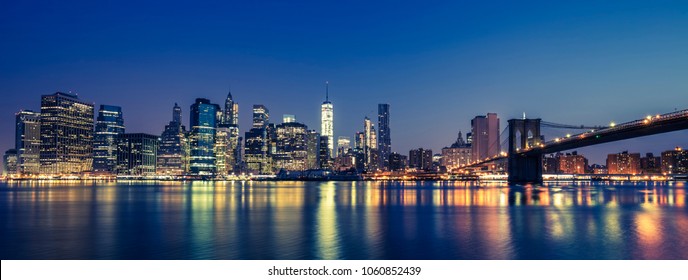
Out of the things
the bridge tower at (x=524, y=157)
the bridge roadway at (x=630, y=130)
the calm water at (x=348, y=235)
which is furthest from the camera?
the bridge tower at (x=524, y=157)

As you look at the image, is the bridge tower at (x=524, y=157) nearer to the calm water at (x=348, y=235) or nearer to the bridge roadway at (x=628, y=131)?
the bridge roadway at (x=628, y=131)

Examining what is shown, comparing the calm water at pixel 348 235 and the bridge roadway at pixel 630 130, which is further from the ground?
the bridge roadway at pixel 630 130

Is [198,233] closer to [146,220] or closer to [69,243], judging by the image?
[69,243]

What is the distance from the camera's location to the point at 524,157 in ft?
338

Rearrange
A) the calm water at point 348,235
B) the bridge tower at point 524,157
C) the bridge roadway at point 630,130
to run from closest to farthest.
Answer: the calm water at point 348,235 → the bridge roadway at point 630,130 → the bridge tower at point 524,157

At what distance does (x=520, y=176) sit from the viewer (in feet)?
338

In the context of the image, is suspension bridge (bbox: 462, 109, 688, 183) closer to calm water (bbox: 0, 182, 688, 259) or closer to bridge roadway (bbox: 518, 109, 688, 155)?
bridge roadway (bbox: 518, 109, 688, 155)

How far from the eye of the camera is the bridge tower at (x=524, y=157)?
10081 cm

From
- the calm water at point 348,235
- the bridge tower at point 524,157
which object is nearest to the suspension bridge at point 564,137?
the bridge tower at point 524,157

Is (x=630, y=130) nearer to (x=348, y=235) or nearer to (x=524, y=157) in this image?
(x=524, y=157)

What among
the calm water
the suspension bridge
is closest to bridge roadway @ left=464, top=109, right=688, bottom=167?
the suspension bridge

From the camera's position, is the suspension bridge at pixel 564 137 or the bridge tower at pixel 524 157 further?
the bridge tower at pixel 524 157
